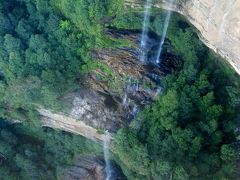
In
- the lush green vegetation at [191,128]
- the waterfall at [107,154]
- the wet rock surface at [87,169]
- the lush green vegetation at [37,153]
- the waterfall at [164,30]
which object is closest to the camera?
the lush green vegetation at [191,128]

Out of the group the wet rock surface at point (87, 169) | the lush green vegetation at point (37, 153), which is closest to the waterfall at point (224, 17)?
the wet rock surface at point (87, 169)

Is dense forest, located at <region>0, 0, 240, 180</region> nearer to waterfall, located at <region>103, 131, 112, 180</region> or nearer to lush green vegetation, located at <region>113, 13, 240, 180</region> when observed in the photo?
lush green vegetation, located at <region>113, 13, 240, 180</region>

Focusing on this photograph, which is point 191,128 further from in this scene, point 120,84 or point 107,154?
point 107,154

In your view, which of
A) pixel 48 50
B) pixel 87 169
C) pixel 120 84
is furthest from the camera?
pixel 87 169

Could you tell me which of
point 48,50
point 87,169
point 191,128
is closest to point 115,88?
point 48,50

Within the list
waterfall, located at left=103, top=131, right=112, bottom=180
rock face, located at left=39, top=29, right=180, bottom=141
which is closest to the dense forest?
rock face, located at left=39, top=29, right=180, bottom=141

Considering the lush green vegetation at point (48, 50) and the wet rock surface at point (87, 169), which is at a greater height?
the lush green vegetation at point (48, 50)

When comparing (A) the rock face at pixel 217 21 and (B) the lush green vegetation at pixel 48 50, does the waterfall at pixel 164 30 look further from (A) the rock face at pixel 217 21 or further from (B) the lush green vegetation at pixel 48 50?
(B) the lush green vegetation at pixel 48 50
